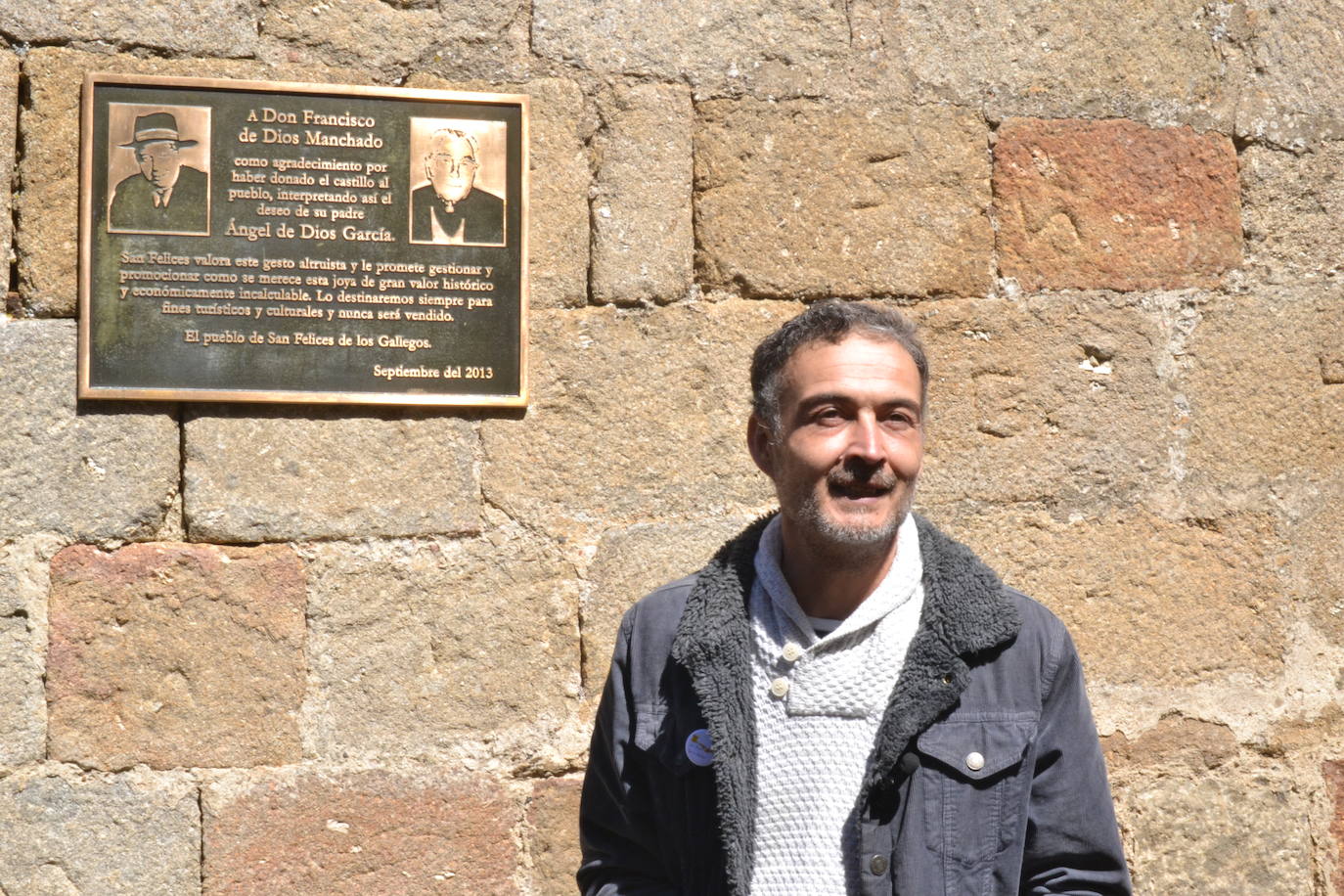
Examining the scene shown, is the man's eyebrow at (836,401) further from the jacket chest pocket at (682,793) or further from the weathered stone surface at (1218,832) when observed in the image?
the weathered stone surface at (1218,832)

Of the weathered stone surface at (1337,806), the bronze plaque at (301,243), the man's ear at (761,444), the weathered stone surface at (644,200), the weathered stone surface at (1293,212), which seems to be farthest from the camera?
the weathered stone surface at (1293,212)

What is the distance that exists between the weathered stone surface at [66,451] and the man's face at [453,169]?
2.89ft

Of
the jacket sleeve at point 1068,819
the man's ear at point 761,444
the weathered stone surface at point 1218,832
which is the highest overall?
the man's ear at point 761,444

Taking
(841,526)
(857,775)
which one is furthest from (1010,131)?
(857,775)

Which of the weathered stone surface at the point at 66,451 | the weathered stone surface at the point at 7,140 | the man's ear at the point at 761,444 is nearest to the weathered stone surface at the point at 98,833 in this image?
the weathered stone surface at the point at 66,451

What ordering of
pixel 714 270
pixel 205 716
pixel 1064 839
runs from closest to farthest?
1. pixel 1064 839
2. pixel 205 716
3. pixel 714 270

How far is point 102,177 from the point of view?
3.42 metres

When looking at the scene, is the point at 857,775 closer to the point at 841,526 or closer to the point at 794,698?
the point at 794,698

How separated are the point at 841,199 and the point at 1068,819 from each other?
6.28ft

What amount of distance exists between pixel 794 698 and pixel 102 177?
2155mm

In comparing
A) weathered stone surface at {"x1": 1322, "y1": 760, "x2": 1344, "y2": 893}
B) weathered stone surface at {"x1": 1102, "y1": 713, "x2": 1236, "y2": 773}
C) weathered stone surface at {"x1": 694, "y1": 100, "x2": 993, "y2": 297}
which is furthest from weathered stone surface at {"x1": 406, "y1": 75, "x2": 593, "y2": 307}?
weathered stone surface at {"x1": 1322, "y1": 760, "x2": 1344, "y2": 893}

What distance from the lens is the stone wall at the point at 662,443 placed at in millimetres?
3391

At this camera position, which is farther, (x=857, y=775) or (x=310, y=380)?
(x=310, y=380)

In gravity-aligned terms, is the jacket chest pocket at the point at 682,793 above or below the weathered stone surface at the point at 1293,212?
below
